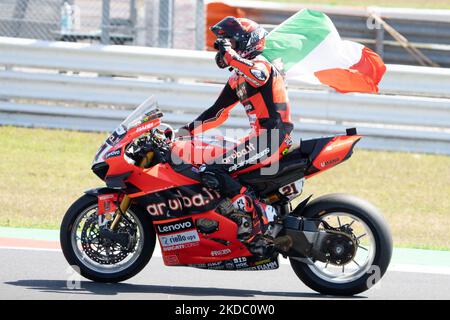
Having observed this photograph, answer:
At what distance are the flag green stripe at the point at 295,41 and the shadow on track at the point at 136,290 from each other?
2.15 metres

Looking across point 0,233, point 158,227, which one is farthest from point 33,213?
point 158,227

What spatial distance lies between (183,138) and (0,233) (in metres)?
2.49

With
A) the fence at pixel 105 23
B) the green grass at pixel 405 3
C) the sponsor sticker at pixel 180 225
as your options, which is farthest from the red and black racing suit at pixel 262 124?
the green grass at pixel 405 3

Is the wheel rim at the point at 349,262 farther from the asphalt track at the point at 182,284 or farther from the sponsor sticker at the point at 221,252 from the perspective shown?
the sponsor sticker at the point at 221,252

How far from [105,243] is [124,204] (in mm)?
332

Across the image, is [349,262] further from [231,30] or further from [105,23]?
[105,23]

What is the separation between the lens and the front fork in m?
7.36

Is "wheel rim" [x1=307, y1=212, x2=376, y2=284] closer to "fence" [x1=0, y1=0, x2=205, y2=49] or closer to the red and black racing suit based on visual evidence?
the red and black racing suit

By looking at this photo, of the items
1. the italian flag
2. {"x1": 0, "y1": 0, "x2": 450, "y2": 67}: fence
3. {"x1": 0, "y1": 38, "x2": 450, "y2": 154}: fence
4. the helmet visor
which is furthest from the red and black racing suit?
{"x1": 0, "y1": 0, "x2": 450, "y2": 67}: fence

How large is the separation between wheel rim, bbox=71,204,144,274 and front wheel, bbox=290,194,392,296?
1.15m

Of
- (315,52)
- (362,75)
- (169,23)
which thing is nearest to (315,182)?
(169,23)

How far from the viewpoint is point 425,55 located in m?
18.1

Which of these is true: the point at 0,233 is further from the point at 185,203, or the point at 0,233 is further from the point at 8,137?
the point at 8,137

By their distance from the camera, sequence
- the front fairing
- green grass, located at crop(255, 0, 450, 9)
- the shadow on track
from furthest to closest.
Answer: green grass, located at crop(255, 0, 450, 9)
the front fairing
the shadow on track
